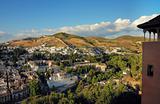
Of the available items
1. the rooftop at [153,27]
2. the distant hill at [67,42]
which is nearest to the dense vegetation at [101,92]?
the rooftop at [153,27]

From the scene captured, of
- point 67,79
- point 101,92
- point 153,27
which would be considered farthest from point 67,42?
point 153,27

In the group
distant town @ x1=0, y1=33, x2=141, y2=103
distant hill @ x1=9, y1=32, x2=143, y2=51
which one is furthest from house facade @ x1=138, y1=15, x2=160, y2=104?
distant hill @ x1=9, y1=32, x2=143, y2=51

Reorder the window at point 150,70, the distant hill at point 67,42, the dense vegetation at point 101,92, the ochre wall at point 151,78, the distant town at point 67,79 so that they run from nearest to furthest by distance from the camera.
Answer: the ochre wall at point 151,78 < the window at point 150,70 < the dense vegetation at point 101,92 < the distant town at point 67,79 < the distant hill at point 67,42

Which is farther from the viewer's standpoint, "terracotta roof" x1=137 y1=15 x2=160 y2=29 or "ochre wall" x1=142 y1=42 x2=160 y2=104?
"terracotta roof" x1=137 y1=15 x2=160 y2=29

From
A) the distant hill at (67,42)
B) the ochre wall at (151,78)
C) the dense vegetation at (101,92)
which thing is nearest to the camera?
the ochre wall at (151,78)

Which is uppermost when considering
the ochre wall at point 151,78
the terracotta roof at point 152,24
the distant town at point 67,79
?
the terracotta roof at point 152,24

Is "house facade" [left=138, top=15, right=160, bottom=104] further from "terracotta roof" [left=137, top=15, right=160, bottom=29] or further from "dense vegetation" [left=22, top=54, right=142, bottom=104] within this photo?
"dense vegetation" [left=22, top=54, right=142, bottom=104]

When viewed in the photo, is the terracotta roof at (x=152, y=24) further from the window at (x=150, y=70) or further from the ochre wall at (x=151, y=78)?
the window at (x=150, y=70)

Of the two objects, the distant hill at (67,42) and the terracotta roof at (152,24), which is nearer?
the terracotta roof at (152,24)

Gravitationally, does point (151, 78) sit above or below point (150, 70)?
below

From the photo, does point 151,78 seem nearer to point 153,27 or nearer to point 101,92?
point 153,27

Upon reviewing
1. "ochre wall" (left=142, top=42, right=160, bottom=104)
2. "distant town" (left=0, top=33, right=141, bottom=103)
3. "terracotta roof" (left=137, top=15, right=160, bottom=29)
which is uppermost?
"terracotta roof" (left=137, top=15, right=160, bottom=29)

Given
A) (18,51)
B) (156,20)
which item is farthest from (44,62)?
(156,20)
